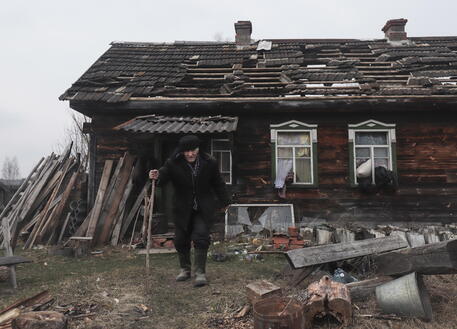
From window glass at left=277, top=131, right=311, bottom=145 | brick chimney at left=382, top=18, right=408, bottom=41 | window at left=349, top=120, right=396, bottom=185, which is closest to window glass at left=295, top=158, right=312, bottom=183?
window glass at left=277, top=131, right=311, bottom=145

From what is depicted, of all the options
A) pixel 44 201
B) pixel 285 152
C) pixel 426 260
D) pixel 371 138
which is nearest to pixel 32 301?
pixel 426 260

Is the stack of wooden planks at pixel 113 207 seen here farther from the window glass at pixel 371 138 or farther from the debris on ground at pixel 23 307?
the window glass at pixel 371 138

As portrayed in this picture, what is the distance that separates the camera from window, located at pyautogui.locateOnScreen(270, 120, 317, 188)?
8.96 metres

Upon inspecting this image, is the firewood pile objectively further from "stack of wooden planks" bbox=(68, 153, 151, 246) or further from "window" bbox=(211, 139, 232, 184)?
"window" bbox=(211, 139, 232, 184)

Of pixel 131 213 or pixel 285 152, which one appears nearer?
pixel 131 213

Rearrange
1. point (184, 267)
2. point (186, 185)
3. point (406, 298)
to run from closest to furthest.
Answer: point (406, 298) < point (186, 185) < point (184, 267)

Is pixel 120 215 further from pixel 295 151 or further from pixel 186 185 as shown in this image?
pixel 295 151

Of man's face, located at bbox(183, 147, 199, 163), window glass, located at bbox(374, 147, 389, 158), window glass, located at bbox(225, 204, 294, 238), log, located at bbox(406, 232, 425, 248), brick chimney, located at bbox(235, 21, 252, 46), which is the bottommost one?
log, located at bbox(406, 232, 425, 248)

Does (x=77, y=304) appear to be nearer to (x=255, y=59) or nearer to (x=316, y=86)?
(x=316, y=86)

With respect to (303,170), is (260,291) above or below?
below

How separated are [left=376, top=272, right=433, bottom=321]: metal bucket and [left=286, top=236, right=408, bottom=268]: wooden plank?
0.88 m

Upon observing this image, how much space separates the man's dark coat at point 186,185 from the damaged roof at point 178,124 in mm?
2916

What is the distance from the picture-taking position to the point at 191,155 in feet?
15.0

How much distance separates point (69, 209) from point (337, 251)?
705cm
